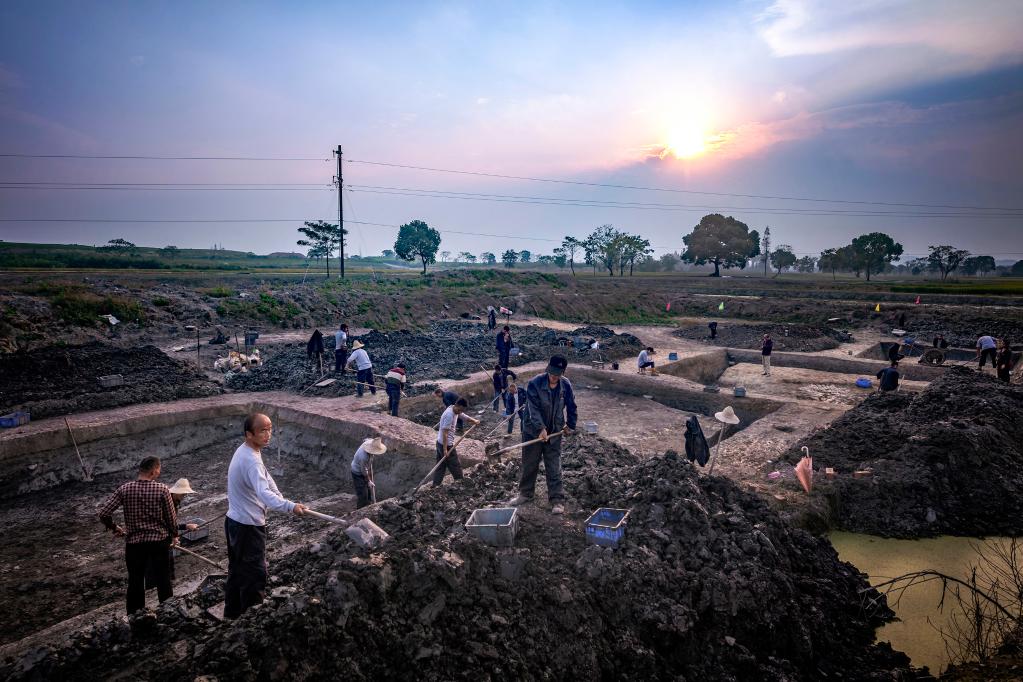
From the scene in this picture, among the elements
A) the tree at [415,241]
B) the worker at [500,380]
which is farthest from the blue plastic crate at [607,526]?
the tree at [415,241]

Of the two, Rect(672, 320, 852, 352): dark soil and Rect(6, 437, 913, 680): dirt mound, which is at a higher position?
Rect(672, 320, 852, 352): dark soil

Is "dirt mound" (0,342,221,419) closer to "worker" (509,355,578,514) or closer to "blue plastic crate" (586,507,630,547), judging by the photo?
"worker" (509,355,578,514)

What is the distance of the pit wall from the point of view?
8297 millimetres

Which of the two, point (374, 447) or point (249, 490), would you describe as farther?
point (374, 447)

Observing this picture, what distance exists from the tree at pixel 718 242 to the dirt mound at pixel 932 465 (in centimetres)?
5089

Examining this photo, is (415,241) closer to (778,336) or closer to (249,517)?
(778,336)

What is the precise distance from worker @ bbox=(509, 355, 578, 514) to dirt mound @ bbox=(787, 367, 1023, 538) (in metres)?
3.55

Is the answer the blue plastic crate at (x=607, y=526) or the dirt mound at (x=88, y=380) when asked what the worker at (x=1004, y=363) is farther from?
the dirt mound at (x=88, y=380)

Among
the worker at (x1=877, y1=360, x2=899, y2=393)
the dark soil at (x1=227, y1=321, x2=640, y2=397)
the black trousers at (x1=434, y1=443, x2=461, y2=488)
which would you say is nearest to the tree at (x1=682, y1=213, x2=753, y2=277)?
the dark soil at (x1=227, y1=321, x2=640, y2=397)

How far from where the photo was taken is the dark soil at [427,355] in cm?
1198

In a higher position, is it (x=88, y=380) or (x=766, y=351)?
(x=766, y=351)

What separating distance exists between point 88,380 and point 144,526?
909 cm

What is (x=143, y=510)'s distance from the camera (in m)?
4.22

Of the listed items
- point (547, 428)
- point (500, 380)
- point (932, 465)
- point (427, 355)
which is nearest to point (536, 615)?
point (547, 428)
